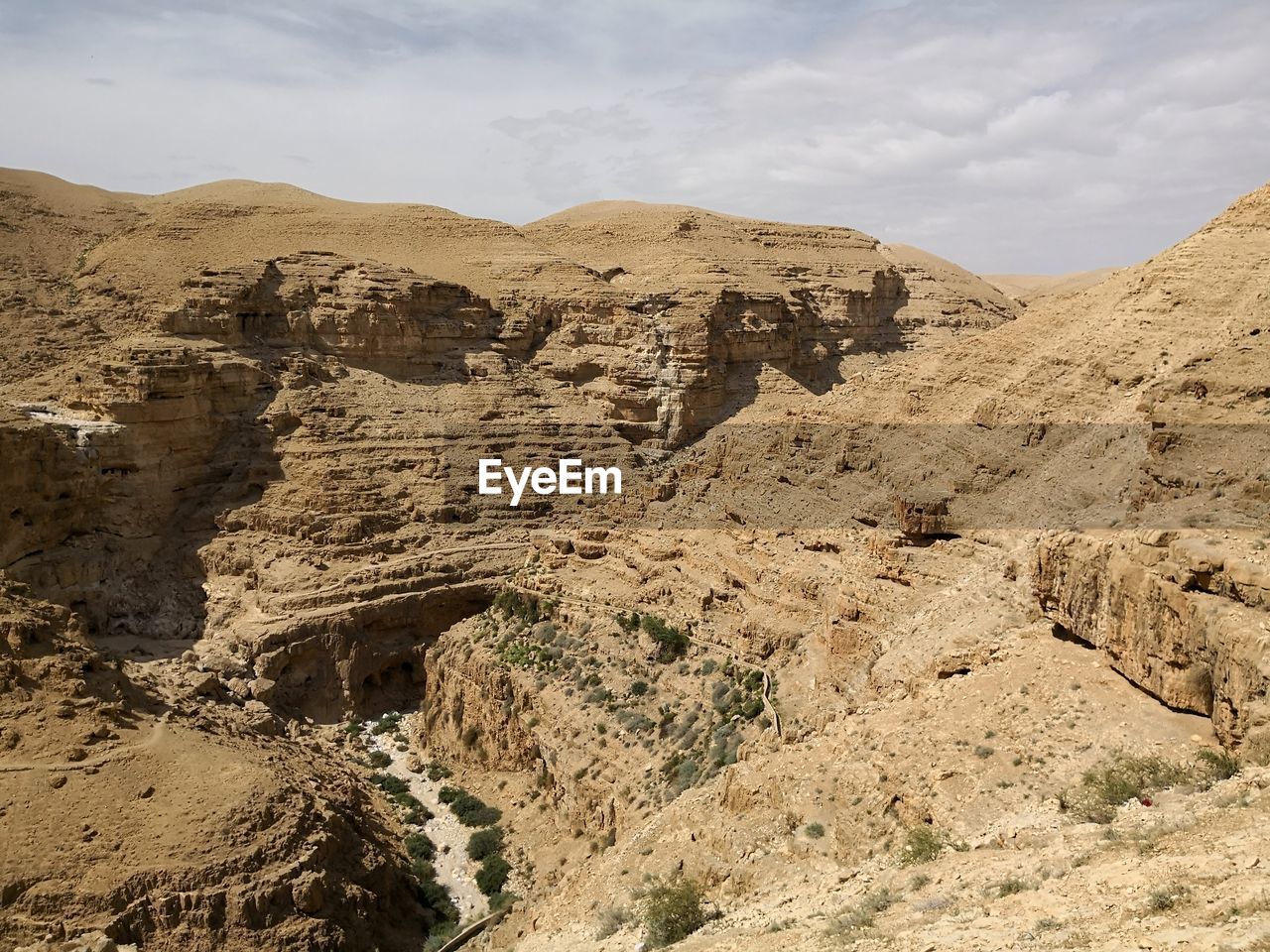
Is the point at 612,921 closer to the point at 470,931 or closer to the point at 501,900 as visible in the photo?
the point at 470,931

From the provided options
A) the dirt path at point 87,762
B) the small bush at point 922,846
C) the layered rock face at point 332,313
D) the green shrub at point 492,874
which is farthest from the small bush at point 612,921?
the layered rock face at point 332,313

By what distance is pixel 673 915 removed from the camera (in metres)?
12.4

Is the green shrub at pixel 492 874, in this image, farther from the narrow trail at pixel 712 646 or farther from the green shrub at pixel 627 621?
the narrow trail at pixel 712 646

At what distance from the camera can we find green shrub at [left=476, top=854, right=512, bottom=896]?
20656mm

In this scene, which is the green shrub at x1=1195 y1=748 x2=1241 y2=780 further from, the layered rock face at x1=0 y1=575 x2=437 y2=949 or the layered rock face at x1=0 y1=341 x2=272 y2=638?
the layered rock face at x1=0 y1=341 x2=272 y2=638

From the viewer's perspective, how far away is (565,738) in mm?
22750

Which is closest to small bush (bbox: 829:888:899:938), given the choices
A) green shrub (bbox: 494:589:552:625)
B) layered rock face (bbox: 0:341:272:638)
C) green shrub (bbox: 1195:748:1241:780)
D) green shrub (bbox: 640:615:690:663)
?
green shrub (bbox: 1195:748:1241:780)

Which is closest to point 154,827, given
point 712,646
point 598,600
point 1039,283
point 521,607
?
point 712,646

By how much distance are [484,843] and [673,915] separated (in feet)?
35.6

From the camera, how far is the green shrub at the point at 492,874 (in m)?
20.7

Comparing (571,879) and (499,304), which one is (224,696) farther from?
(499,304)

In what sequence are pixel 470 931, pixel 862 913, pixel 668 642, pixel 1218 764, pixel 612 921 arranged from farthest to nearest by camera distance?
pixel 668 642
pixel 470 931
pixel 612 921
pixel 1218 764
pixel 862 913

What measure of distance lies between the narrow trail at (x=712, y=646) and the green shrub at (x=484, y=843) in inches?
251

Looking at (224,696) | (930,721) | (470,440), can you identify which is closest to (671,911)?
(930,721)
